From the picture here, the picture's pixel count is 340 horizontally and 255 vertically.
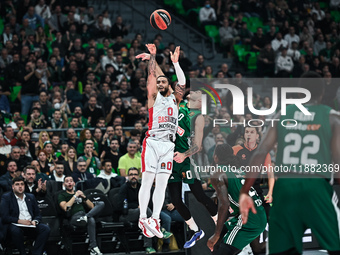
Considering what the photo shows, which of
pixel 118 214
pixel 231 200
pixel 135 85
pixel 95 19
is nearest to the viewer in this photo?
pixel 231 200

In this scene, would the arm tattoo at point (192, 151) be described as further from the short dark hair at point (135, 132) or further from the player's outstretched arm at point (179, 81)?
the short dark hair at point (135, 132)

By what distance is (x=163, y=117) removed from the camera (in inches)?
360

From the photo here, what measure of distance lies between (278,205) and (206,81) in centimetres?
1181

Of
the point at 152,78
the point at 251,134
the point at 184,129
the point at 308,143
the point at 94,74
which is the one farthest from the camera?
the point at 94,74

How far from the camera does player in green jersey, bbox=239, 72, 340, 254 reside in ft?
19.2

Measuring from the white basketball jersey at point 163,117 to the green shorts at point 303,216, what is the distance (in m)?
3.45

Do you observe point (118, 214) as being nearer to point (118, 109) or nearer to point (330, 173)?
point (118, 109)

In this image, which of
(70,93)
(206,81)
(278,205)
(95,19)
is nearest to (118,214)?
(70,93)

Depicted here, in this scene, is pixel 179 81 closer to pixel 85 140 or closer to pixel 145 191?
pixel 145 191

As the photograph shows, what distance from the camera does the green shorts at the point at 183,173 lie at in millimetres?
9523

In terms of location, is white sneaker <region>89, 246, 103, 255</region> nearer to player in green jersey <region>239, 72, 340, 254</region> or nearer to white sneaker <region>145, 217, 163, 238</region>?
white sneaker <region>145, 217, 163, 238</region>

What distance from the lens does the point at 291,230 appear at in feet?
19.3

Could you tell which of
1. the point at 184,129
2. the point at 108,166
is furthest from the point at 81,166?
the point at 184,129

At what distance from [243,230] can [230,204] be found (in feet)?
1.50
